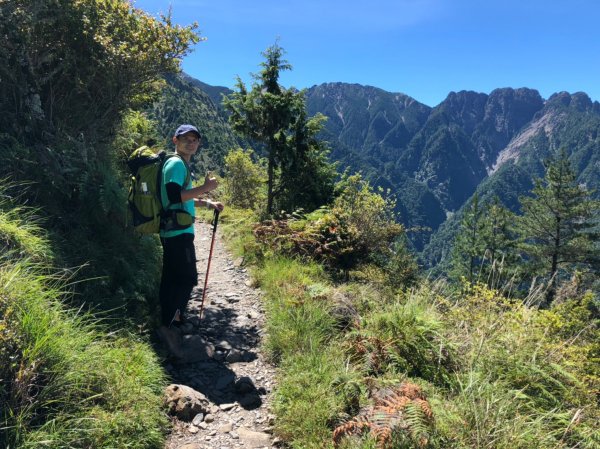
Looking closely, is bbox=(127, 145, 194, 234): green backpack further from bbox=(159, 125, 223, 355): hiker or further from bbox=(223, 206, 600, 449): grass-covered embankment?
bbox=(223, 206, 600, 449): grass-covered embankment

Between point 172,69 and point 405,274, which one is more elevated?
point 172,69

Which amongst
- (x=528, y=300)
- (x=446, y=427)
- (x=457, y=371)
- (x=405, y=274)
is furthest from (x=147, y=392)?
(x=405, y=274)

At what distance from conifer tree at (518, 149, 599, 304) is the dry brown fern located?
105 ft

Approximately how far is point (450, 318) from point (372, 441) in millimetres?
2439

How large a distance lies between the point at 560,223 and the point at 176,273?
34.7 meters

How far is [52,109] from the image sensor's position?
19.5 ft

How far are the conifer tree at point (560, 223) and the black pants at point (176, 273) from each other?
32420 millimetres

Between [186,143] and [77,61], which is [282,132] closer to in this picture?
[77,61]

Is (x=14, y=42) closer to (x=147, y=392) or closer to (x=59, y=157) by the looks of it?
(x=59, y=157)

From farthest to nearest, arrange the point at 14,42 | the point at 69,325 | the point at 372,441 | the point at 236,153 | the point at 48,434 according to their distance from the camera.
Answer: the point at 236,153 → the point at 14,42 → the point at 69,325 → the point at 372,441 → the point at 48,434

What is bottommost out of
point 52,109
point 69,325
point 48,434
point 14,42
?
point 48,434

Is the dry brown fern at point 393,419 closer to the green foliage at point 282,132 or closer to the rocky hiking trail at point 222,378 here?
the rocky hiking trail at point 222,378

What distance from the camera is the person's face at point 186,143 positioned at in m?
4.42

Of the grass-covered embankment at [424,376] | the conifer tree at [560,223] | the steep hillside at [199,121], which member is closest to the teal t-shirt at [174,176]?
the grass-covered embankment at [424,376]
